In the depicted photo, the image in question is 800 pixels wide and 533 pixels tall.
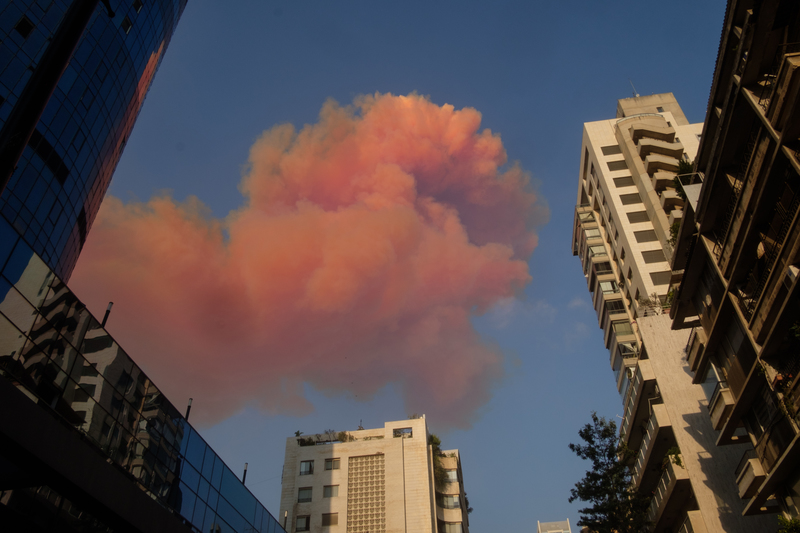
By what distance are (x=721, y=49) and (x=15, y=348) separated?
24.5 meters

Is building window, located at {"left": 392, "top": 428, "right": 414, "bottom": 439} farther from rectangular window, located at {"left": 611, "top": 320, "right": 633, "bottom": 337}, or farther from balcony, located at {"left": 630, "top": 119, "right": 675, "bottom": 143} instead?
balcony, located at {"left": 630, "top": 119, "right": 675, "bottom": 143}

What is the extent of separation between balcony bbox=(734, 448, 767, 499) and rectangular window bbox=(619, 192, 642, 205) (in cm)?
3554

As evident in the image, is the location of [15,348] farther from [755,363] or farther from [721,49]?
[721,49]

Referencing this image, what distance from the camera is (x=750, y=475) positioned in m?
19.0

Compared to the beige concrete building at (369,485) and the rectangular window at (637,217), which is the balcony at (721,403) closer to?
the rectangular window at (637,217)

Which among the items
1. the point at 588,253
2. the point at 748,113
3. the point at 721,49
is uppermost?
the point at 588,253

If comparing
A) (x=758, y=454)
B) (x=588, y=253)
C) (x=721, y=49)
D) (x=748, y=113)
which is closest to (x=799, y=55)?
(x=748, y=113)

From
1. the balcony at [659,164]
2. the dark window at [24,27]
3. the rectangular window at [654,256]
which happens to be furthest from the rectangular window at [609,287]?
the dark window at [24,27]

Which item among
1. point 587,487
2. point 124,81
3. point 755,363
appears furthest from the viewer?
point 124,81

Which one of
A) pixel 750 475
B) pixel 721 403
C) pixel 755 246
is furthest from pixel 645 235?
pixel 750 475

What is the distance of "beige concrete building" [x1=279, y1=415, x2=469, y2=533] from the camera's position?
52.7m

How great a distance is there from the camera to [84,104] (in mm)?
45094

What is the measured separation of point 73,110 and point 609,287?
1986 inches

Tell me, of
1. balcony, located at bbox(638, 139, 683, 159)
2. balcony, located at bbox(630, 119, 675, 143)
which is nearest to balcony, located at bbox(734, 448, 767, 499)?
balcony, located at bbox(638, 139, 683, 159)
